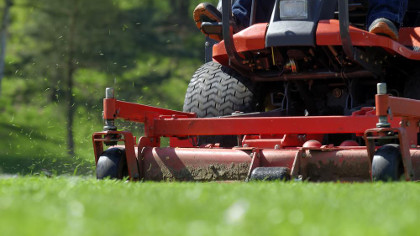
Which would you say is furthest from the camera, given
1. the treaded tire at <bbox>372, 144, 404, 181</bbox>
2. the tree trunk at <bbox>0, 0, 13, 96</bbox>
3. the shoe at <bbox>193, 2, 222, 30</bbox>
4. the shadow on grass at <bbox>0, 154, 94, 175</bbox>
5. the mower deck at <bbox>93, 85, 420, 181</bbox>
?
the tree trunk at <bbox>0, 0, 13, 96</bbox>

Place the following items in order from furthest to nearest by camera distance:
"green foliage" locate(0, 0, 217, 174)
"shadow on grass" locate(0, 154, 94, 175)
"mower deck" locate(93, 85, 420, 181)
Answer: "green foliage" locate(0, 0, 217, 174) < "shadow on grass" locate(0, 154, 94, 175) < "mower deck" locate(93, 85, 420, 181)

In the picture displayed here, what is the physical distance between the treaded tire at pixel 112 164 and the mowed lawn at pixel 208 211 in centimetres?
206

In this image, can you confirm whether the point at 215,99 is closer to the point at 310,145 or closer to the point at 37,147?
the point at 310,145

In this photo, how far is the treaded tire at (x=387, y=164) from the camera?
565 centimetres

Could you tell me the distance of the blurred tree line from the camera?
1889cm

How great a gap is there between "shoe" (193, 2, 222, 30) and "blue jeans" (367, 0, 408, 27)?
4.57ft

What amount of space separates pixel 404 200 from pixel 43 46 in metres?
16.4

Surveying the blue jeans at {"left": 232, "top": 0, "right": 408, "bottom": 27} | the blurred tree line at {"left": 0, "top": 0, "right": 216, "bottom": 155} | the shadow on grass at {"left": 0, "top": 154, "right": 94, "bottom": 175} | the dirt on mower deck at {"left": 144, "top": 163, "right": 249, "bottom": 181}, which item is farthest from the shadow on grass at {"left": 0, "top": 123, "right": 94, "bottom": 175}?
the dirt on mower deck at {"left": 144, "top": 163, "right": 249, "bottom": 181}

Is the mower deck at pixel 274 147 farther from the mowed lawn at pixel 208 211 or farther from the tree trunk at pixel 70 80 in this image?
the tree trunk at pixel 70 80

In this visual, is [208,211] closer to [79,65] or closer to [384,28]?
[384,28]

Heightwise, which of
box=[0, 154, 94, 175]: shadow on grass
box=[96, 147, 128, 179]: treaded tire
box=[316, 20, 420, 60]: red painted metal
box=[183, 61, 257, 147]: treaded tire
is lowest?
box=[0, 154, 94, 175]: shadow on grass

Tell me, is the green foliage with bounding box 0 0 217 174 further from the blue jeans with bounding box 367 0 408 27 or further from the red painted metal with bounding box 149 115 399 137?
the blue jeans with bounding box 367 0 408 27

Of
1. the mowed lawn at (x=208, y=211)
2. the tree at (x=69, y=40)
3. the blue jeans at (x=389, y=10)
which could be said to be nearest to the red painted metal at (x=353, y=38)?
the blue jeans at (x=389, y=10)

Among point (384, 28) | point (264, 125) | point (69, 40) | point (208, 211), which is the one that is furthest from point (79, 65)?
point (208, 211)
